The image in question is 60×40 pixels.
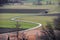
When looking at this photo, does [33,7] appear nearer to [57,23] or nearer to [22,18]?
[22,18]

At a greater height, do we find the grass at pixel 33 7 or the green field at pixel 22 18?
the grass at pixel 33 7

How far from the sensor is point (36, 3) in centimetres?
234

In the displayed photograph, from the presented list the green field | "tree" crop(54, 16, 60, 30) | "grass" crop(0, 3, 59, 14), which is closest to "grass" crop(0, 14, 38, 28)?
the green field

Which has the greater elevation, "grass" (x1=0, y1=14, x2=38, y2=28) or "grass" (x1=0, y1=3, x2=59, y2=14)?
"grass" (x1=0, y1=3, x2=59, y2=14)

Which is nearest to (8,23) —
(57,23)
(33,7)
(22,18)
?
(22,18)

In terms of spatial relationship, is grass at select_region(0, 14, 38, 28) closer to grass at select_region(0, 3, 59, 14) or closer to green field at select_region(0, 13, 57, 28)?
green field at select_region(0, 13, 57, 28)

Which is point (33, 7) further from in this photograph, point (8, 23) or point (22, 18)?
point (8, 23)

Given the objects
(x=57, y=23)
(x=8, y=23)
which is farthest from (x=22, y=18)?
(x=57, y=23)

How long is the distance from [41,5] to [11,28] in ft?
1.70

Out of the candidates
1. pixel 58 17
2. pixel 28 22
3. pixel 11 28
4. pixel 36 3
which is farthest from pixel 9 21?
pixel 58 17

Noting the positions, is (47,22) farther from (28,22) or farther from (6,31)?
(6,31)

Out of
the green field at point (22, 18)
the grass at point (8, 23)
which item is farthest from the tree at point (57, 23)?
the grass at point (8, 23)

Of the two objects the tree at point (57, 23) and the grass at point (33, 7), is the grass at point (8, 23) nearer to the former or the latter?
the grass at point (33, 7)

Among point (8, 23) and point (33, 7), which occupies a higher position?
point (33, 7)
